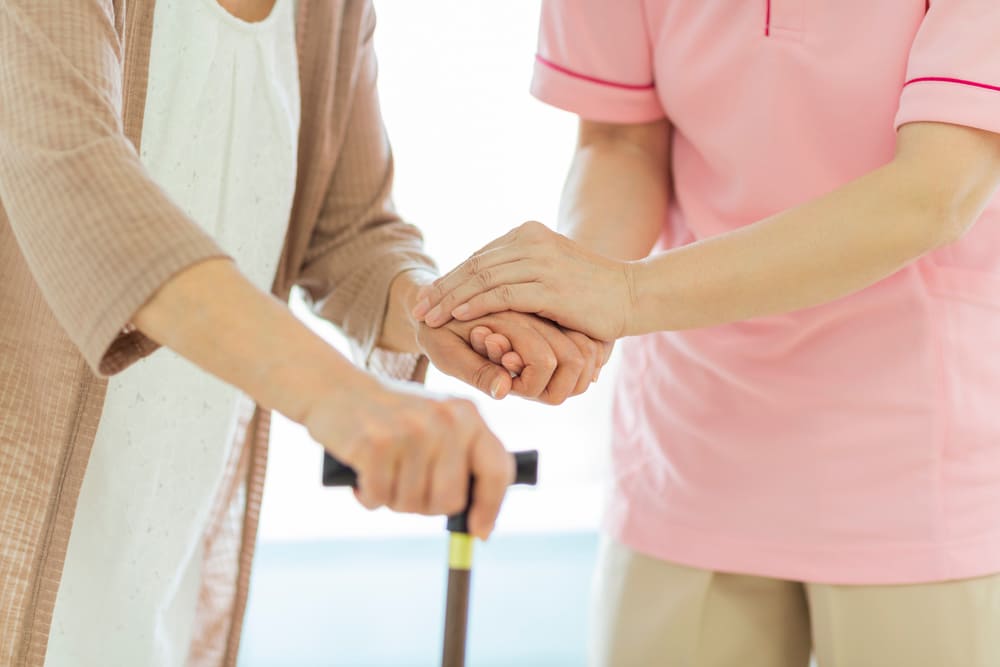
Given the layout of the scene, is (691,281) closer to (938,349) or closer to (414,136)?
(938,349)

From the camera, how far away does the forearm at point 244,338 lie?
68cm

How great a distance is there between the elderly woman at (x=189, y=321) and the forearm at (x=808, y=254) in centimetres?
13

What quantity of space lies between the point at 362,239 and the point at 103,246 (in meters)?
0.51

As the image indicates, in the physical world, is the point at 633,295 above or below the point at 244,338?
above

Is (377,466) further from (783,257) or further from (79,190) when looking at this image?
(783,257)

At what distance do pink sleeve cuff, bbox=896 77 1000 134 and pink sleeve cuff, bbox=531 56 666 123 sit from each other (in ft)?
1.13

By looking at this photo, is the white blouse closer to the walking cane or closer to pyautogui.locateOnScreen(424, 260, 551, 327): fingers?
pyautogui.locateOnScreen(424, 260, 551, 327): fingers

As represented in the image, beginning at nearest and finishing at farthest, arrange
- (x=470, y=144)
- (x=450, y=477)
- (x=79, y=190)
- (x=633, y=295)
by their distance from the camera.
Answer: (x=450, y=477)
(x=79, y=190)
(x=633, y=295)
(x=470, y=144)

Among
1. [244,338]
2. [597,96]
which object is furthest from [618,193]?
[244,338]

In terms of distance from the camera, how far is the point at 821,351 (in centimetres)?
106

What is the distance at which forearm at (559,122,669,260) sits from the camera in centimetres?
119

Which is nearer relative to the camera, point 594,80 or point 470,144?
point 594,80

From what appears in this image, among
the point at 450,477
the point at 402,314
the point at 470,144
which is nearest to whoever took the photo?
the point at 450,477

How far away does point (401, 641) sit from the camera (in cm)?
247
